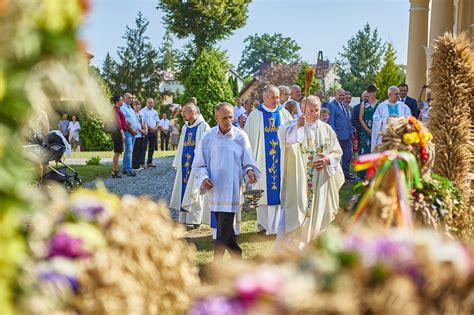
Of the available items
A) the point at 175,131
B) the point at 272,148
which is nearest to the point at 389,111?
the point at 272,148

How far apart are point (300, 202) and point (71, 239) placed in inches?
257

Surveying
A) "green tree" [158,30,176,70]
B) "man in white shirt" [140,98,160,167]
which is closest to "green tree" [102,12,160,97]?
"green tree" [158,30,176,70]

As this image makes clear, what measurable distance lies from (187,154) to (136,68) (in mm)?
58254

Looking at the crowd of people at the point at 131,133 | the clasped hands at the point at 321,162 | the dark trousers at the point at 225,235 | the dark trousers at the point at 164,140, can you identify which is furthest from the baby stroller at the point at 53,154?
the dark trousers at the point at 164,140

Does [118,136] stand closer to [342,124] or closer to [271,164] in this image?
[342,124]

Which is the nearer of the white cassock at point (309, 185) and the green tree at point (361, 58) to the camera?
the white cassock at point (309, 185)

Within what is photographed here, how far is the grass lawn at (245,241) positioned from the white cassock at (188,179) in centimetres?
29

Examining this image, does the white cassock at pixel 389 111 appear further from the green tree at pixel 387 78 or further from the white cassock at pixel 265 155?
the green tree at pixel 387 78

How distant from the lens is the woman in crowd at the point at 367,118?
16062mm

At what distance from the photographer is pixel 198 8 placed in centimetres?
5050

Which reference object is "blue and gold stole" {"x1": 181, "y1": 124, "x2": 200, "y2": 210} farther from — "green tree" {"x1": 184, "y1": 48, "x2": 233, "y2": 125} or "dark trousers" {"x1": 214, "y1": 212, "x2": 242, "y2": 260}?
"green tree" {"x1": 184, "y1": 48, "x2": 233, "y2": 125}

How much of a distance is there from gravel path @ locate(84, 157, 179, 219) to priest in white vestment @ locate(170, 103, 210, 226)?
1391mm

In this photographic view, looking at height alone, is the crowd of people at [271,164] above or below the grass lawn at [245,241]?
above

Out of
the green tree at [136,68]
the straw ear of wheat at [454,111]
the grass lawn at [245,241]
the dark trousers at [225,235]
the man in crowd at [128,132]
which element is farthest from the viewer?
the green tree at [136,68]
